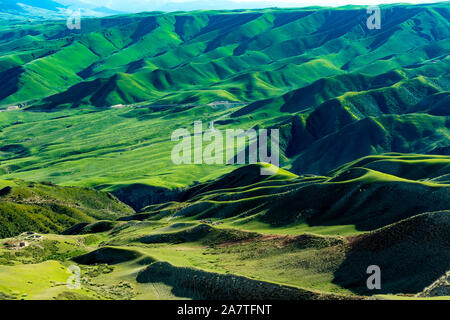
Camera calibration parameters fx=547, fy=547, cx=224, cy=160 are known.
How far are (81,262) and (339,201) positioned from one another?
145ft

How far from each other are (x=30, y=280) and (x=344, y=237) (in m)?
41.0

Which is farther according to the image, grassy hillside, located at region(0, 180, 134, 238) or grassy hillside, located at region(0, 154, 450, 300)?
grassy hillside, located at region(0, 180, 134, 238)

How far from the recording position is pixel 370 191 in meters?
93.4

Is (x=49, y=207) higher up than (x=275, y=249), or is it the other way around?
(x=275, y=249)

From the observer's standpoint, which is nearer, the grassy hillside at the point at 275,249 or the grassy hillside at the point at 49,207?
the grassy hillside at the point at 275,249

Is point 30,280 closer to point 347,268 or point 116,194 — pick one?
point 347,268

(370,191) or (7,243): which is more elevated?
(370,191)

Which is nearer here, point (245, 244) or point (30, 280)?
point (30, 280)

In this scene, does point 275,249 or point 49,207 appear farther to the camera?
point 49,207

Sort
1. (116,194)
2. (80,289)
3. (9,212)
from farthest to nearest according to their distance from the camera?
(116,194) → (9,212) → (80,289)

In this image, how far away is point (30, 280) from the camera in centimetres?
6581
